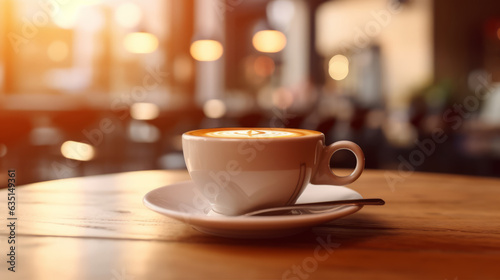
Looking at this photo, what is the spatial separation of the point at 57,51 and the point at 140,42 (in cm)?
111

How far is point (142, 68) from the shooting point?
707 centimetres

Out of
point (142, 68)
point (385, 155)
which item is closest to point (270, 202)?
point (385, 155)

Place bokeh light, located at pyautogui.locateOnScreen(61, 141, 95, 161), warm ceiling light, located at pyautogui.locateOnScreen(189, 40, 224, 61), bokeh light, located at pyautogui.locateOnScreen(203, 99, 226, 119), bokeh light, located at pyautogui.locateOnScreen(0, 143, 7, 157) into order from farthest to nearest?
1. warm ceiling light, located at pyautogui.locateOnScreen(189, 40, 224, 61)
2. bokeh light, located at pyautogui.locateOnScreen(203, 99, 226, 119)
3. bokeh light, located at pyautogui.locateOnScreen(61, 141, 95, 161)
4. bokeh light, located at pyautogui.locateOnScreen(0, 143, 7, 157)

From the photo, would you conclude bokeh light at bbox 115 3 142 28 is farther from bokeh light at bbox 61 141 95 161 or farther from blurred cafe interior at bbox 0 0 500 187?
bokeh light at bbox 61 141 95 161

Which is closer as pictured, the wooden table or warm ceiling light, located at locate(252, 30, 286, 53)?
the wooden table

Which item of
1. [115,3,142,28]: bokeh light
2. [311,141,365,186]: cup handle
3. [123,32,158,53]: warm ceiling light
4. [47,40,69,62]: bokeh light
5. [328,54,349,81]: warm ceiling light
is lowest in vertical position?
[311,141,365,186]: cup handle

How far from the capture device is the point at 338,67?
815 cm

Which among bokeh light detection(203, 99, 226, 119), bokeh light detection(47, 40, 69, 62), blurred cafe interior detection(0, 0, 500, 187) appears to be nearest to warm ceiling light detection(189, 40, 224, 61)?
blurred cafe interior detection(0, 0, 500, 187)

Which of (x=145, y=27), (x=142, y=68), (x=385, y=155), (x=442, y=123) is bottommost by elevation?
(x=385, y=155)

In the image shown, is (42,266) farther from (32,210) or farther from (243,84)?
(243,84)

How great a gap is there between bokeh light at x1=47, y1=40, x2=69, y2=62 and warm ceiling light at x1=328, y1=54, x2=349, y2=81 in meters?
4.19

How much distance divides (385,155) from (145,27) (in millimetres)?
3836

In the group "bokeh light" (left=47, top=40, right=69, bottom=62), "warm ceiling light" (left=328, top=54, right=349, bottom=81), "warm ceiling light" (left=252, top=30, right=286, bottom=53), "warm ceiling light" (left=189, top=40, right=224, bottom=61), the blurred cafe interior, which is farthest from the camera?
"warm ceiling light" (left=328, top=54, right=349, bottom=81)

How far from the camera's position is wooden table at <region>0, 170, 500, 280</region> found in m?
0.43
